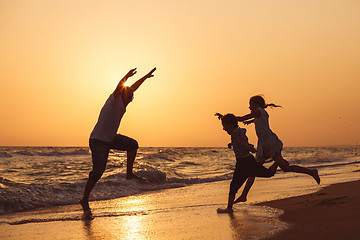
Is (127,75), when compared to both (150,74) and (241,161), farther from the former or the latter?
(241,161)

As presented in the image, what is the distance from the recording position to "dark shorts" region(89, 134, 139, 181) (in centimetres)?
589

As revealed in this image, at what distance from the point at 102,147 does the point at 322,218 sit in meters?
3.23

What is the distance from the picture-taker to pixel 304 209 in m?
5.40

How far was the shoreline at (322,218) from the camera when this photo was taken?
12.3 feet

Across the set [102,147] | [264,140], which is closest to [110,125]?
[102,147]

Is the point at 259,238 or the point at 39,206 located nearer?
the point at 259,238

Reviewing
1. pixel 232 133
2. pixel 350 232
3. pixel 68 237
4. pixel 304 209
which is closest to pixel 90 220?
pixel 68 237

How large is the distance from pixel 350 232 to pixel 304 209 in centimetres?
172

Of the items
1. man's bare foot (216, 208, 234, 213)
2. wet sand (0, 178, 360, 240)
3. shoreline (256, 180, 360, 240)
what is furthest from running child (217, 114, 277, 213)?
shoreline (256, 180, 360, 240)

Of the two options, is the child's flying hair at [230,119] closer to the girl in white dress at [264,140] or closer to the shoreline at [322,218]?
the girl in white dress at [264,140]

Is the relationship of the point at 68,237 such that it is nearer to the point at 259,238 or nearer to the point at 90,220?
the point at 90,220

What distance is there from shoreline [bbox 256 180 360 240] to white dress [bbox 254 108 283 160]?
839mm

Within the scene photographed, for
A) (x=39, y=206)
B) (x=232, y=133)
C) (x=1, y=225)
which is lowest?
Result: (x=39, y=206)

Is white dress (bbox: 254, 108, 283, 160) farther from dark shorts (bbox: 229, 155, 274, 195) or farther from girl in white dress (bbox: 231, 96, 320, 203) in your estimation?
dark shorts (bbox: 229, 155, 274, 195)
